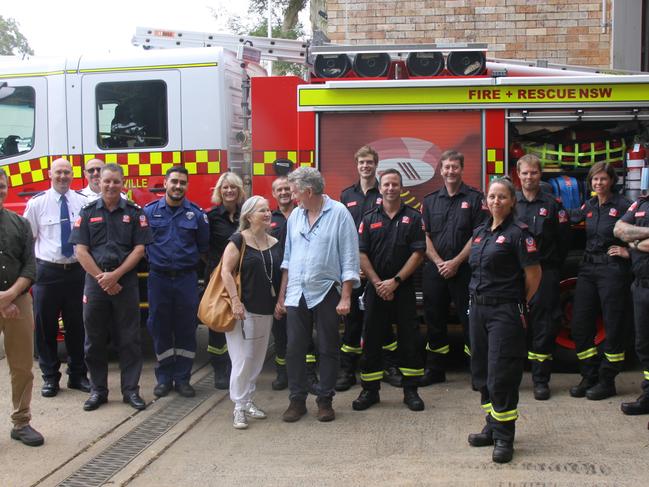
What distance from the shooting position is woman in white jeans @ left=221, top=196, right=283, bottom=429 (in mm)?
5703

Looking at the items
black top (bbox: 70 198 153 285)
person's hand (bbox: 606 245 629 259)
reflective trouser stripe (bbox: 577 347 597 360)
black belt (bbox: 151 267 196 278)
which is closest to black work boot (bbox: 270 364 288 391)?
black belt (bbox: 151 267 196 278)

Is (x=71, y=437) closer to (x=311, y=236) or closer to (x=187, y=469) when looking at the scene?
(x=187, y=469)

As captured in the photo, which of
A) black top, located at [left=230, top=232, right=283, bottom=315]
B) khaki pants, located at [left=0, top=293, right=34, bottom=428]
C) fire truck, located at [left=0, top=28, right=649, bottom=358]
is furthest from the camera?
fire truck, located at [left=0, top=28, right=649, bottom=358]

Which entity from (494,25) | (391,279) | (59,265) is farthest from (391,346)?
(494,25)

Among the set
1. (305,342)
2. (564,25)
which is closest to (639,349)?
(305,342)

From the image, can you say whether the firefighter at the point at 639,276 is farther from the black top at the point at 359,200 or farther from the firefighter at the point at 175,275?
the firefighter at the point at 175,275

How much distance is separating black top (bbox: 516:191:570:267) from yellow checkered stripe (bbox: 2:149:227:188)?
271 cm

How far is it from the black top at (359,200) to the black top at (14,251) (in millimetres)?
2454

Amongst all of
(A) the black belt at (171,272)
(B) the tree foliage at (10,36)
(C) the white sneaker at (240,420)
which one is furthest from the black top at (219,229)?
(B) the tree foliage at (10,36)

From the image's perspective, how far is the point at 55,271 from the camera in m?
6.50

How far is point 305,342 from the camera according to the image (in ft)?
19.1

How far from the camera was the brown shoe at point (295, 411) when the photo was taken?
228 inches

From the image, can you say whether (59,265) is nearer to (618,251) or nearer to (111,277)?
(111,277)

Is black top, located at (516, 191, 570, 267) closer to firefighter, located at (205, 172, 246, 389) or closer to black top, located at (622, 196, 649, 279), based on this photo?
black top, located at (622, 196, 649, 279)
